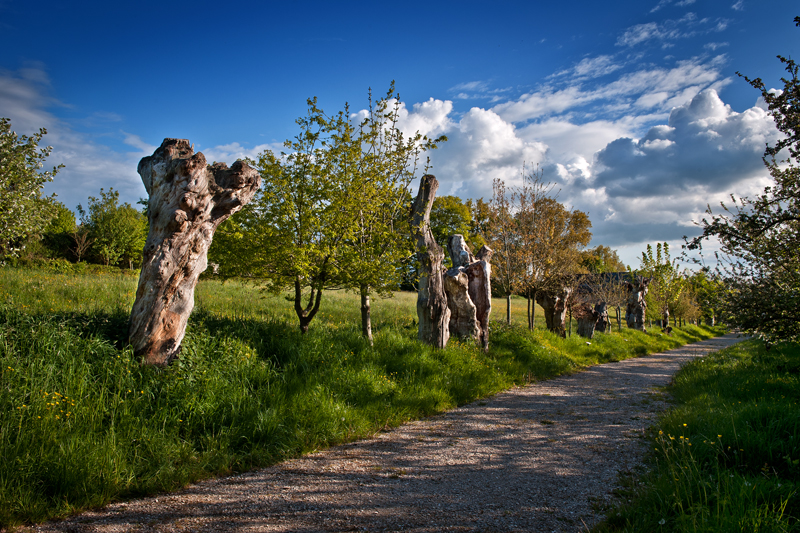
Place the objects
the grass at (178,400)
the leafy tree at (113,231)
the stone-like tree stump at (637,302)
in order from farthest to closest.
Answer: the leafy tree at (113,231) < the stone-like tree stump at (637,302) < the grass at (178,400)

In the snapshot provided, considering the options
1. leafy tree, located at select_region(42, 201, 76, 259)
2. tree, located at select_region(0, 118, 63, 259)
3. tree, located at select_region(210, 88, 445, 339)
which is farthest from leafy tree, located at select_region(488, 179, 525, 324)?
leafy tree, located at select_region(42, 201, 76, 259)

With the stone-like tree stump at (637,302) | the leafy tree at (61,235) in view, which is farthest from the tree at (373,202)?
the leafy tree at (61,235)

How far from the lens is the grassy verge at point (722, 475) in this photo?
3041 mm

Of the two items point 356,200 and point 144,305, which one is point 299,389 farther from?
point 356,200

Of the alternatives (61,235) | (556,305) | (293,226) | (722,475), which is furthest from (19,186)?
(61,235)

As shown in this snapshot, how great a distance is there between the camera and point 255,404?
545cm

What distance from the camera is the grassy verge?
3.04 m

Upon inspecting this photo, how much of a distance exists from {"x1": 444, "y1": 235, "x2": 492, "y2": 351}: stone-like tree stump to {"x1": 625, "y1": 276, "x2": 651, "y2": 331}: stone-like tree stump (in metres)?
22.8

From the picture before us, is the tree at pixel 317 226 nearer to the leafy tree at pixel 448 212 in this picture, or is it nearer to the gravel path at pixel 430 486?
the gravel path at pixel 430 486

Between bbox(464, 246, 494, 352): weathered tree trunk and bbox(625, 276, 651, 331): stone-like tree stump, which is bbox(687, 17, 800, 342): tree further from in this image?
bbox(625, 276, 651, 331): stone-like tree stump

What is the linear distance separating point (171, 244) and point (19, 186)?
10.8 meters

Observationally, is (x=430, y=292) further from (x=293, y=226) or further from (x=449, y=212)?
(x=449, y=212)

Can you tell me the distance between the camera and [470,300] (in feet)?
38.0

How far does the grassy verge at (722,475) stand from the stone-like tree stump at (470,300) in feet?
18.3
